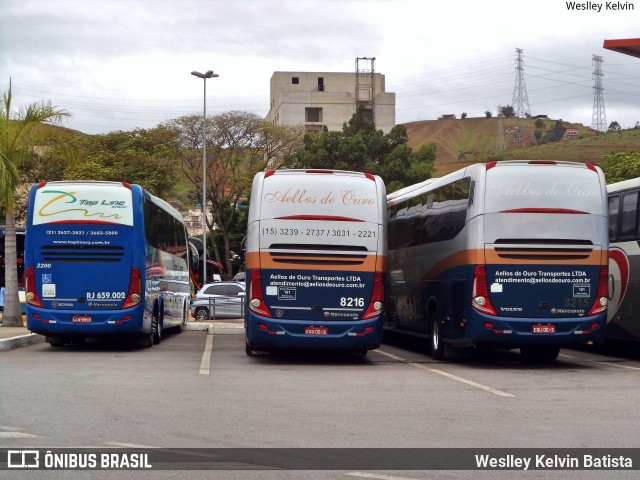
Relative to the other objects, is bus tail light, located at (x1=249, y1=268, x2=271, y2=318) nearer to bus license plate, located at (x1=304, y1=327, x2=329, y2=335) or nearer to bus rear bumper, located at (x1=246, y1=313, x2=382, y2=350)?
bus rear bumper, located at (x1=246, y1=313, x2=382, y2=350)

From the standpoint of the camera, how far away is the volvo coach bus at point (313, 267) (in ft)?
61.0

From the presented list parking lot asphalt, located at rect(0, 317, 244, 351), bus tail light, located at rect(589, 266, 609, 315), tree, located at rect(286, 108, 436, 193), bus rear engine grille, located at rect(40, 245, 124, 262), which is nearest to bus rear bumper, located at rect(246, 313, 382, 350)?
bus tail light, located at rect(589, 266, 609, 315)

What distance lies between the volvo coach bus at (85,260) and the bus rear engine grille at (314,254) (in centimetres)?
412

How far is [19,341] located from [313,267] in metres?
8.22

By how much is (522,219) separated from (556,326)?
200cm

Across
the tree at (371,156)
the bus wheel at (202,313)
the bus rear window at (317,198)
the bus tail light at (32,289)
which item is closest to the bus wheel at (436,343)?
the bus rear window at (317,198)

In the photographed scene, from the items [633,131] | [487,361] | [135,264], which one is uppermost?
[633,131]

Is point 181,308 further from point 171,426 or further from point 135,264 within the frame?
point 171,426

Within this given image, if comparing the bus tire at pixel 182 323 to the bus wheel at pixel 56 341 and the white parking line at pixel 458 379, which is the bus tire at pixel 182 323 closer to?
the bus wheel at pixel 56 341

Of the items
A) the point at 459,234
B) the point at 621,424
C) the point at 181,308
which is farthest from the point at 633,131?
the point at 621,424

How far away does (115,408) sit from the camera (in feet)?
38.9

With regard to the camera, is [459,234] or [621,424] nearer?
[621,424]

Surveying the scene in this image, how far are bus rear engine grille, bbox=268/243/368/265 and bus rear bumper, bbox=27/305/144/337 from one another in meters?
4.35

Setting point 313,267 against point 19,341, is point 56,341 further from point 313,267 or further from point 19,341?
point 313,267
